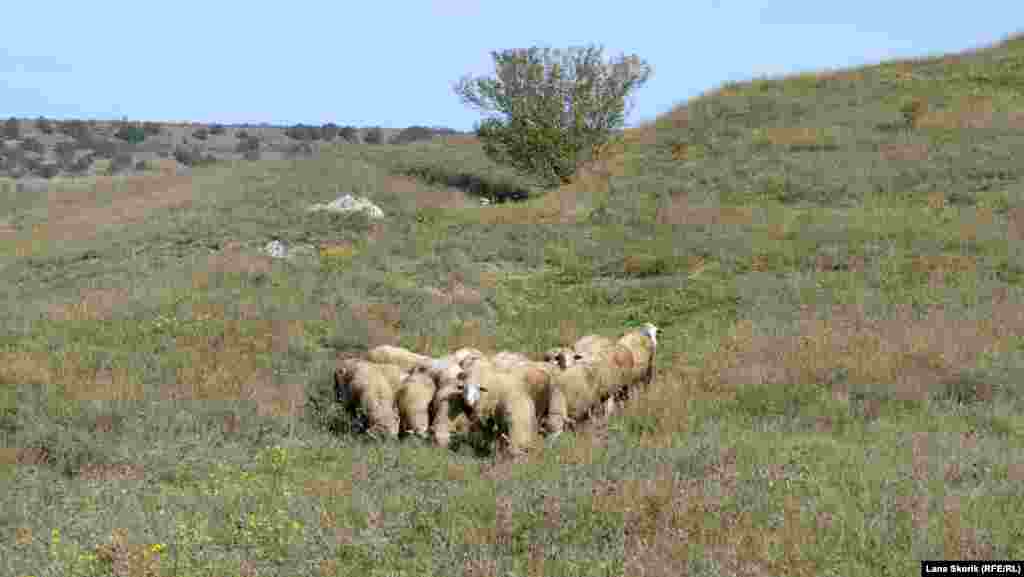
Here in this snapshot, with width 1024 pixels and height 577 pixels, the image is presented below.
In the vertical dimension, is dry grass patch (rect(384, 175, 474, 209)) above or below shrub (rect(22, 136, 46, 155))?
below

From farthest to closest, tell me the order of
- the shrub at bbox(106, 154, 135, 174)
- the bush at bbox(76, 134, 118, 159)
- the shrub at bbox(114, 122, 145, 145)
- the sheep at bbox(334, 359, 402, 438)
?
the shrub at bbox(114, 122, 145, 145), the bush at bbox(76, 134, 118, 159), the shrub at bbox(106, 154, 135, 174), the sheep at bbox(334, 359, 402, 438)

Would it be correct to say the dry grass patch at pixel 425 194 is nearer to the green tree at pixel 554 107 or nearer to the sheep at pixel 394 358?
the green tree at pixel 554 107

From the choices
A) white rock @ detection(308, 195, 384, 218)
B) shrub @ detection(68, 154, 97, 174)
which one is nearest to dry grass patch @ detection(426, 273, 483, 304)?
white rock @ detection(308, 195, 384, 218)

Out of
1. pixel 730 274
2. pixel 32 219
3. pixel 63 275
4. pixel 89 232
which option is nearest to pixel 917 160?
pixel 730 274

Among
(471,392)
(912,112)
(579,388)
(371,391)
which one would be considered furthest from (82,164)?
(471,392)

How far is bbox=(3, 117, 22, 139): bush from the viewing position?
86188mm

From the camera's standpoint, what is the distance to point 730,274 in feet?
58.4

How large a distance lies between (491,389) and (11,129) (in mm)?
91678

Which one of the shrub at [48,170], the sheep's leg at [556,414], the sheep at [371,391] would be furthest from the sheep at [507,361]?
the shrub at [48,170]

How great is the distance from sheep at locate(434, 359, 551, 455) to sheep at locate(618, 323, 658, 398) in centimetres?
143

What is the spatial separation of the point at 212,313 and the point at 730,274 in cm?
904

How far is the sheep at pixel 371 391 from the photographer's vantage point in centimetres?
966

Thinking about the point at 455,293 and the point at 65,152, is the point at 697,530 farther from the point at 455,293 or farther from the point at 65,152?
the point at 65,152

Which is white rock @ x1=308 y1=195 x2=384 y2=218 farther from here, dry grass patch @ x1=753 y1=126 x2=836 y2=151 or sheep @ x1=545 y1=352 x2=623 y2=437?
sheep @ x1=545 y1=352 x2=623 y2=437
